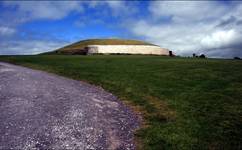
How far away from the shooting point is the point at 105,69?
1718 inches

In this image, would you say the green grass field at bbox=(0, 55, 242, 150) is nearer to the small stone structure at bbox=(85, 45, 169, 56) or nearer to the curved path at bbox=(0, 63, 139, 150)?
the curved path at bbox=(0, 63, 139, 150)

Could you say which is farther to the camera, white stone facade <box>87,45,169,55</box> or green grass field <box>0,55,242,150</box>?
white stone facade <box>87,45,169,55</box>

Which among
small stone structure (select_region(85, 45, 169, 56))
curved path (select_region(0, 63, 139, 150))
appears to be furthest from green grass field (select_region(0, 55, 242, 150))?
small stone structure (select_region(85, 45, 169, 56))

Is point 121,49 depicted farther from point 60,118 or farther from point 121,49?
point 60,118

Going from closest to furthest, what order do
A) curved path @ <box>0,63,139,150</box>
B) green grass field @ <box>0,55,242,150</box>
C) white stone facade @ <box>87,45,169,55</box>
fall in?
curved path @ <box>0,63,139,150</box> < green grass field @ <box>0,55,242,150</box> < white stone facade @ <box>87,45,169,55</box>

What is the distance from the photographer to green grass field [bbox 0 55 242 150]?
19.5 meters

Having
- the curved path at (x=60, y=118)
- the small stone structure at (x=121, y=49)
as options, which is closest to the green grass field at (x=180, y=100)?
the curved path at (x=60, y=118)

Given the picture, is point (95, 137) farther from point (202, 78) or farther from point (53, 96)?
point (202, 78)

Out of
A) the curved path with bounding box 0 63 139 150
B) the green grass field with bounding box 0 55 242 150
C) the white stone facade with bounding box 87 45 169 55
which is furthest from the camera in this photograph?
the white stone facade with bounding box 87 45 169 55

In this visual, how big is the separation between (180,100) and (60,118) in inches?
440

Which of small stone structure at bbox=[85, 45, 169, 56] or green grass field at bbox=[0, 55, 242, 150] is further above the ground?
small stone structure at bbox=[85, 45, 169, 56]

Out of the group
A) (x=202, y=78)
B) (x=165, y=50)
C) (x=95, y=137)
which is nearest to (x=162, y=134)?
(x=95, y=137)

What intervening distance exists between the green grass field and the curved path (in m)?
1.50

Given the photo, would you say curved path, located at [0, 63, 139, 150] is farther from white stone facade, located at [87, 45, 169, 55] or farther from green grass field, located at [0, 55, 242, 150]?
white stone facade, located at [87, 45, 169, 55]
